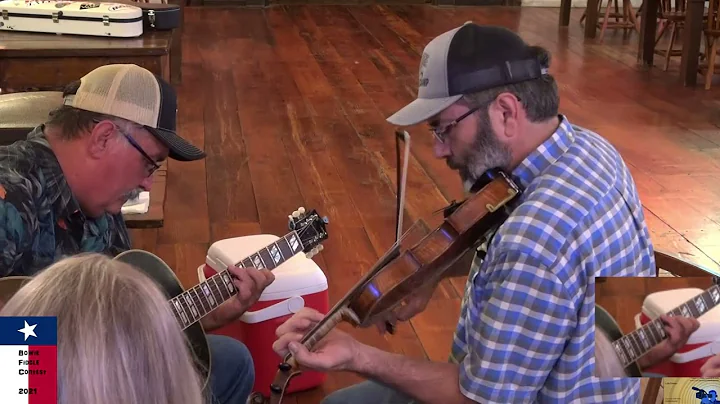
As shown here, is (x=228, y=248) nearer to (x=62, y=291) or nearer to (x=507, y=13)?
(x=62, y=291)

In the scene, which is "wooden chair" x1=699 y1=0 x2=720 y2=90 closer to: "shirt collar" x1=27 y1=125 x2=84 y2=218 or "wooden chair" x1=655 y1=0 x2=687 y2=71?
"wooden chair" x1=655 y1=0 x2=687 y2=71

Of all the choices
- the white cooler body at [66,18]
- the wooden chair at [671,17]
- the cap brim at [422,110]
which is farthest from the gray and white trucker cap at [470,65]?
the wooden chair at [671,17]

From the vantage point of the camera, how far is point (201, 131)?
4598mm

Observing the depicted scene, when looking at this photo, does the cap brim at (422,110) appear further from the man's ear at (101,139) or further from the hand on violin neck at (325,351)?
the man's ear at (101,139)

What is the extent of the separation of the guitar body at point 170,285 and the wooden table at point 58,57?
1.45m

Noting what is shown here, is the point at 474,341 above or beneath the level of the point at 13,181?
beneath

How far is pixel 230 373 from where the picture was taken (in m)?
1.95

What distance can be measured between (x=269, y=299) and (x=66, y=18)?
164cm

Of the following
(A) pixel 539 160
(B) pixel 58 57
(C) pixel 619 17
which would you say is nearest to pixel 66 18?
(B) pixel 58 57

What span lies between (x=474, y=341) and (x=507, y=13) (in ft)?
24.5

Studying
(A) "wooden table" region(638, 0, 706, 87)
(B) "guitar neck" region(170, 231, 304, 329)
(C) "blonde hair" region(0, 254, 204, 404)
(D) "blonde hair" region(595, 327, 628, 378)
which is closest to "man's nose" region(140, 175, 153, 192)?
(B) "guitar neck" region(170, 231, 304, 329)

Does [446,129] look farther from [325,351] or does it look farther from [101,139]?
[101,139]

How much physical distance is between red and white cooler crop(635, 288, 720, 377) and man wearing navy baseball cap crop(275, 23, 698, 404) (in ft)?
0.05

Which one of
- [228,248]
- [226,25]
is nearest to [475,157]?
[228,248]
